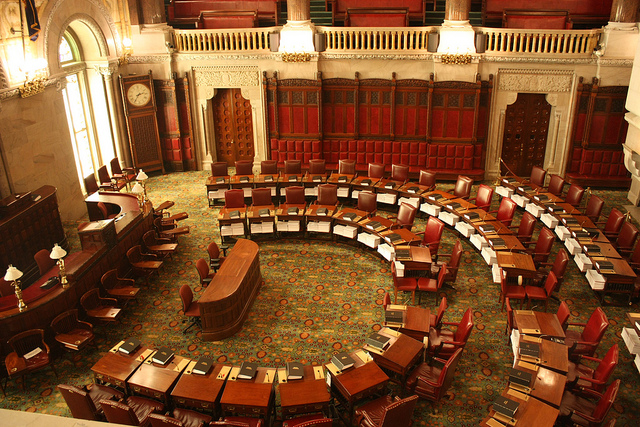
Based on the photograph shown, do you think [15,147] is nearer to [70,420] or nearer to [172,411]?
[172,411]

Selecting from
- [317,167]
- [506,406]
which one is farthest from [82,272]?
[506,406]

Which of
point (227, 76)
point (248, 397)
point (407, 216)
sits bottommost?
point (248, 397)

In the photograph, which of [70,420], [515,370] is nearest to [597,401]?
[515,370]

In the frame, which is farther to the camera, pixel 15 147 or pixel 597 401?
pixel 15 147

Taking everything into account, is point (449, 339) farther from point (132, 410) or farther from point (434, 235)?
point (132, 410)

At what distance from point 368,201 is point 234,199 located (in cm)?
334

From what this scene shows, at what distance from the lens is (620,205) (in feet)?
47.2

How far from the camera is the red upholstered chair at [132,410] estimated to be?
6.52m

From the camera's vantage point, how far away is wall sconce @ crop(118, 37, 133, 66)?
16.5m

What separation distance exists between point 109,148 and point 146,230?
6.13 meters

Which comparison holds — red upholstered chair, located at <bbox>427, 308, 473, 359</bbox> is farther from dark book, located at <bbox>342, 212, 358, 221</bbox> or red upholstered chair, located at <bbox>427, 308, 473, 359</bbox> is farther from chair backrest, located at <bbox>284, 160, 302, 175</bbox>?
chair backrest, located at <bbox>284, 160, 302, 175</bbox>

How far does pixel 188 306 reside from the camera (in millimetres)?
9500

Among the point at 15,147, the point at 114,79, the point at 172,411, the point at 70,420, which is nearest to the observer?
the point at 70,420

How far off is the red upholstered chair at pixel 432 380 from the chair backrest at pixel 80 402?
14.3 ft
